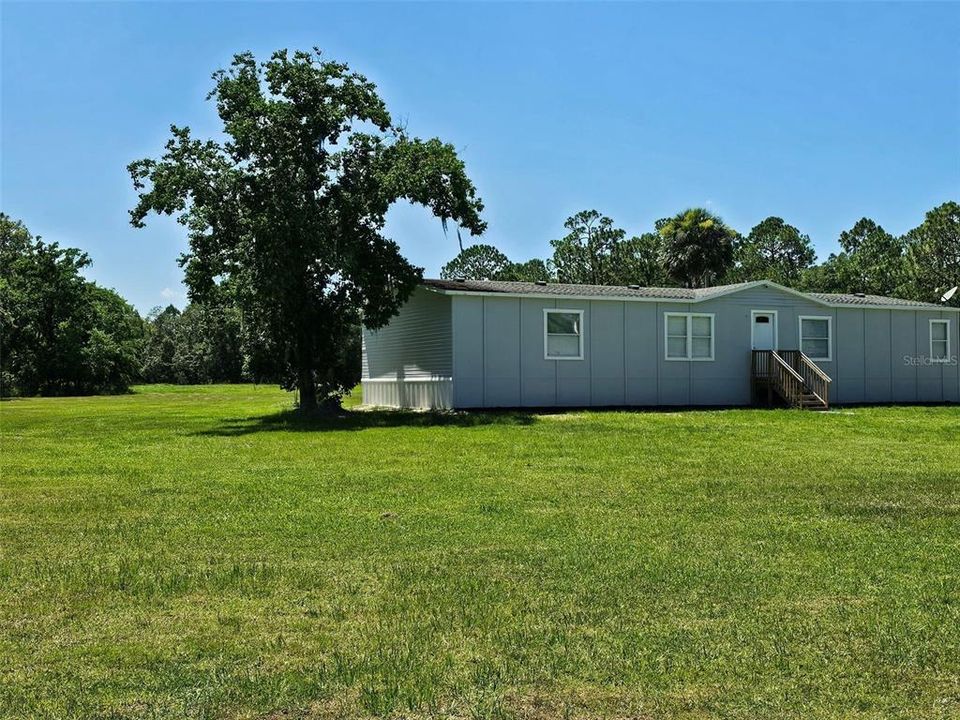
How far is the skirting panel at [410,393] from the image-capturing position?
69.4 ft

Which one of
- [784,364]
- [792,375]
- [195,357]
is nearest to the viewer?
[792,375]

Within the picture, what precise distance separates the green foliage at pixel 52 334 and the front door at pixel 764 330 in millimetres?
31581

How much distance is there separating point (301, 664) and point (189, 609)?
3.53 feet

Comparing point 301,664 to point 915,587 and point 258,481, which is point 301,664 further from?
point 258,481

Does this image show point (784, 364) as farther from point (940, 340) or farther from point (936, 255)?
point (936, 255)

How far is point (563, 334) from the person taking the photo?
2191 cm

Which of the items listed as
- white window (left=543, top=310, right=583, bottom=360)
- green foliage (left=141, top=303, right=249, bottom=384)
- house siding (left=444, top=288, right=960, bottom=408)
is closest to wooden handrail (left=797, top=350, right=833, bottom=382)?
house siding (left=444, top=288, right=960, bottom=408)

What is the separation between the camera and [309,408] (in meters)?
21.0

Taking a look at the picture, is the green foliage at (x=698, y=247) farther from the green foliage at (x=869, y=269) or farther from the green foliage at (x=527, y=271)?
the green foliage at (x=527, y=271)

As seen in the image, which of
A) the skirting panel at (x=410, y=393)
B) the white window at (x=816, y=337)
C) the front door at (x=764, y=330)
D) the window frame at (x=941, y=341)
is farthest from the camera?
the window frame at (x=941, y=341)

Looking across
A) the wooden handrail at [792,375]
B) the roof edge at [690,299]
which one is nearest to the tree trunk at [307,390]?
the roof edge at [690,299]
